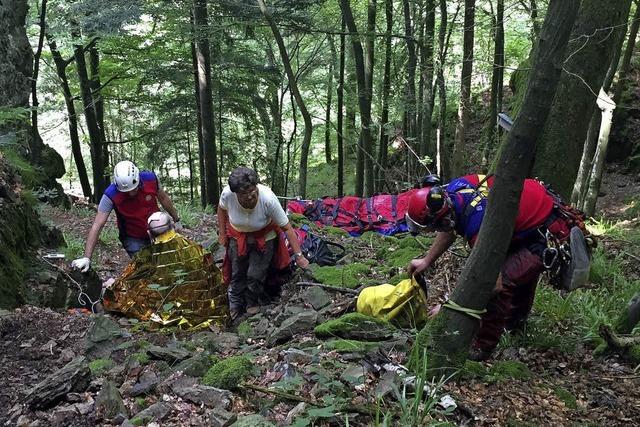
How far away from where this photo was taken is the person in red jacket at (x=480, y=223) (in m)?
3.82

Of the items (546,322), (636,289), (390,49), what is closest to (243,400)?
(546,322)

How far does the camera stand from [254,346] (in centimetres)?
434

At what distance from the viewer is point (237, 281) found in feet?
19.9

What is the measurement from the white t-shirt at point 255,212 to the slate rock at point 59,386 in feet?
8.79

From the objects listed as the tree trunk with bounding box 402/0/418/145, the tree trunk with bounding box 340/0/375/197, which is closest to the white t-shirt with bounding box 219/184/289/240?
the tree trunk with bounding box 340/0/375/197

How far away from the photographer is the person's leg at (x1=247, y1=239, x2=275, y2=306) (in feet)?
19.5

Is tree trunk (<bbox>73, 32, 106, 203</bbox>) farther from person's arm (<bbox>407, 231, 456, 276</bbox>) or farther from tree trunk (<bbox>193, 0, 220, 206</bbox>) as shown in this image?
person's arm (<bbox>407, 231, 456, 276</bbox>)

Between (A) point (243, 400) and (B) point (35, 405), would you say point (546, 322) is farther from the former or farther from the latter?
(B) point (35, 405)

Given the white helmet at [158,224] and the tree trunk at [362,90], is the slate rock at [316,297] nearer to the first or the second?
the white helmet at [158,224]

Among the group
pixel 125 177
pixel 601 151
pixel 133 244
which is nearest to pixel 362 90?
pixel 601 151

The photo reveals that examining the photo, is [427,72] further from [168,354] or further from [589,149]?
[168,354]

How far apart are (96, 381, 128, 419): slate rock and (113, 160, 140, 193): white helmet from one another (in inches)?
127

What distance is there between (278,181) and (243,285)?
16677mm

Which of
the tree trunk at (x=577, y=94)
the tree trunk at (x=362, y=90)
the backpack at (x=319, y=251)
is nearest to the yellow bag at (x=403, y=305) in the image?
the tree trunk at (x=577, y=94)
